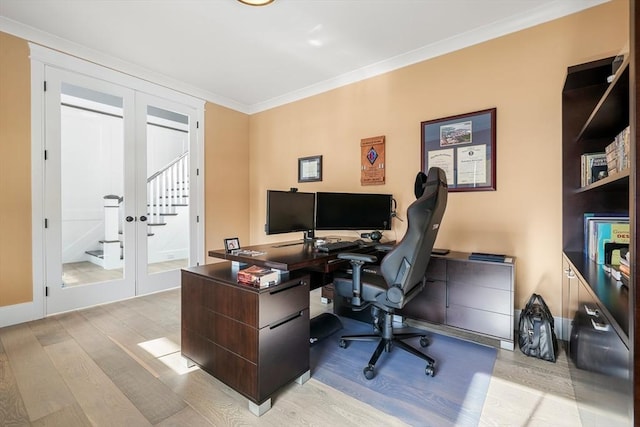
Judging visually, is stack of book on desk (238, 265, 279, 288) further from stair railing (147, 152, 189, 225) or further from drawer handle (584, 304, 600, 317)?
stair railing (147, 152, 189, 225)

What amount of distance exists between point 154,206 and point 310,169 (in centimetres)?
224

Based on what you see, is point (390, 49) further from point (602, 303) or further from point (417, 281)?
point (602, 303)

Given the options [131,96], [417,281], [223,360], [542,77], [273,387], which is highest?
[131,96]

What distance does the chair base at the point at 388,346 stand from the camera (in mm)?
1866

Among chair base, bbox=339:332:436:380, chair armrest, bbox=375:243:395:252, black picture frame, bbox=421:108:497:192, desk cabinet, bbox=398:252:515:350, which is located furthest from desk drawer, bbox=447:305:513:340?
black picture frame, bbox=421:108:497:192

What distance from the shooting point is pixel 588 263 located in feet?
5.72

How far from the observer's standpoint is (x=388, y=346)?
82.7 inches

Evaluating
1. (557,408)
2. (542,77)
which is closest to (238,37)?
(542,77)

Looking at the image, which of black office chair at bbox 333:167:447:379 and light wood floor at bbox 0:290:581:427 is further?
black office chair at bbox 333:167:447:379

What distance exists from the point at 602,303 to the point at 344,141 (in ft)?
9.64

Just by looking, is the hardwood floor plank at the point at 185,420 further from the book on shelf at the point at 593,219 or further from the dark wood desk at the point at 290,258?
the book on shelf at the point at 593,219

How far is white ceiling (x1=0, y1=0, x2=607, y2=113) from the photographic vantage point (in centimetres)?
234

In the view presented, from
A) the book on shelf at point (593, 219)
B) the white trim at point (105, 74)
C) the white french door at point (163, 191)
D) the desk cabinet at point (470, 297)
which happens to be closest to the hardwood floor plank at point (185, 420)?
the desk cabinet at point (470, 297)

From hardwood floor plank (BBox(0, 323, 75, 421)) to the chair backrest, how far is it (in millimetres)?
1983
